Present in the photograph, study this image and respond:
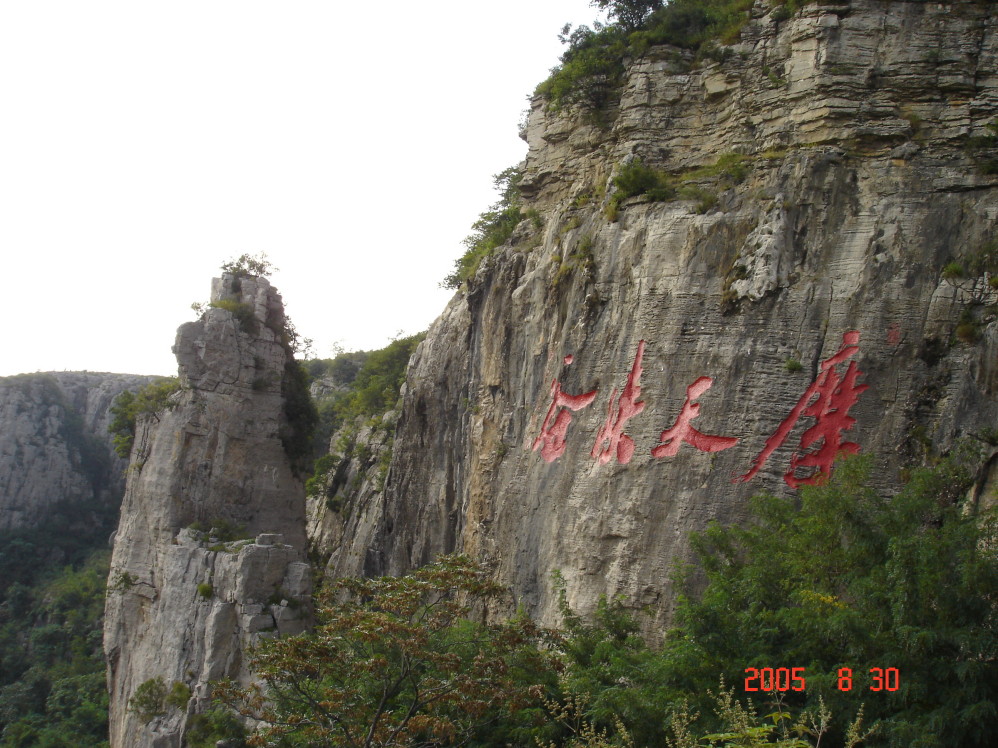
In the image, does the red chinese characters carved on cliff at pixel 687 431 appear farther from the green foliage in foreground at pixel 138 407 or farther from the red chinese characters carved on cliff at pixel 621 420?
the green foliage in foreground at pixel 138 407

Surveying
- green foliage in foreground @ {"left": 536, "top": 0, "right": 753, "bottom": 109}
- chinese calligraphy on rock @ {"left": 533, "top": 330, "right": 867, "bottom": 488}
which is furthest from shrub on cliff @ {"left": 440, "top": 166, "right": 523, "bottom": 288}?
chinese calligraphy on rock @ {"left": 533, "top": 330, "right": 867, "bottom": 488}

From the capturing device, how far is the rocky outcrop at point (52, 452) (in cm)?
4631

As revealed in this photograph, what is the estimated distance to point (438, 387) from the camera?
2311cm

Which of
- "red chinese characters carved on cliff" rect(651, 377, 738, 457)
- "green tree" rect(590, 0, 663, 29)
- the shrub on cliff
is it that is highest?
"green tree" rect(590, 0, 663, 29)

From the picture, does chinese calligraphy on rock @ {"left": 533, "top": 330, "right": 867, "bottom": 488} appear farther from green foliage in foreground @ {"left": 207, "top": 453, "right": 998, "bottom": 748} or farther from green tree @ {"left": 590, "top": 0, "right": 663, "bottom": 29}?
green tree @ {"left": 590, "top": 0, "right": 663, "bottom": 29}

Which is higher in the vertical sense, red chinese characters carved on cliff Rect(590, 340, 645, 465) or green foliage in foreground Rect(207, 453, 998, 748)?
red chinese characters carved on cliff Rect(590, 340, 645, 465)

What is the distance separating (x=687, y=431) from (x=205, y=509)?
45.3 feet

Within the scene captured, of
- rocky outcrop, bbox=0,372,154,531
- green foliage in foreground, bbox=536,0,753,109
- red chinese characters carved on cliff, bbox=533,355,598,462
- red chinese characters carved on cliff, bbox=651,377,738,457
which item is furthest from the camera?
rocky outcrop, bbox=0,372,154,531

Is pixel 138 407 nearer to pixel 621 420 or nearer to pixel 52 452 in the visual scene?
pixel 621 420

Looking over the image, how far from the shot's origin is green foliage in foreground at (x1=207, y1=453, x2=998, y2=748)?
28.1 feet

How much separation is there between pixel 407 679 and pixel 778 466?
5.77 meters

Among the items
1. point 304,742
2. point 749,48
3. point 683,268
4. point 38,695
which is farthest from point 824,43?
point 38,695

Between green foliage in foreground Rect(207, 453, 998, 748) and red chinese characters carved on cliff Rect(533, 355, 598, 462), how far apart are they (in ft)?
12.7

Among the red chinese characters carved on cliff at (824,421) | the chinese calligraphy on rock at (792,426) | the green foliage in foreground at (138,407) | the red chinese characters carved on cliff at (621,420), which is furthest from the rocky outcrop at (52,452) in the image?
the red chinese characters carved on cliff at (824,421)
